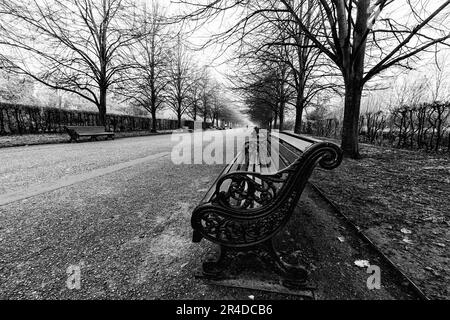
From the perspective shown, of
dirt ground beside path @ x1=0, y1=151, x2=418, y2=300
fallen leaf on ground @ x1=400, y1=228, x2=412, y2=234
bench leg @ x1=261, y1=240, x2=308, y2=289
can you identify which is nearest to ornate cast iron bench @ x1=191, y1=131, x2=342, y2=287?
bench leg @ x1=261, y1=240, x2=308, y2=289

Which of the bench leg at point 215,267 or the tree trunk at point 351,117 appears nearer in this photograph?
the bench leg at point 215,267

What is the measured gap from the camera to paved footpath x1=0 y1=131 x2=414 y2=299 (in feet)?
4.25

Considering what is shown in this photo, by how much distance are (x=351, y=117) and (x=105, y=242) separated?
252 inches

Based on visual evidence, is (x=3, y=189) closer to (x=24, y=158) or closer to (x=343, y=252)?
(x=24, y=158)

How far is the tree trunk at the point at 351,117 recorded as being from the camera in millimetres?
5434

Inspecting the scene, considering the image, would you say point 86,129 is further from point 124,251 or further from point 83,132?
point 124,251

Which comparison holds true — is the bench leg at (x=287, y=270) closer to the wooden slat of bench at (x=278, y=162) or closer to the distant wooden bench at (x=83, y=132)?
the wooden slat of bench at (x=278, y=162)

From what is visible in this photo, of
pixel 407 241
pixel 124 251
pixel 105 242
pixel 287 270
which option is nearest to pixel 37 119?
pixel 105 242

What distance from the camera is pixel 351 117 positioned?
5582 mm

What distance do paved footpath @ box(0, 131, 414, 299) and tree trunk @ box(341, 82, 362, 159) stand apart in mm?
4334

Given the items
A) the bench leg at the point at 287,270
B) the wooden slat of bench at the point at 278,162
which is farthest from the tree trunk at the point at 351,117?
the bench leg at the point at 287,270

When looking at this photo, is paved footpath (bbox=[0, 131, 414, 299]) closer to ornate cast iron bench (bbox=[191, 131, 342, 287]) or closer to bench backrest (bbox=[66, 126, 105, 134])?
ornate cast iron bench (bbox=[191, 131, 342, 287])

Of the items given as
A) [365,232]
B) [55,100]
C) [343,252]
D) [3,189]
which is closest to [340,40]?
[365,232]

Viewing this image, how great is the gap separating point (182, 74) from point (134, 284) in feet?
75.9
